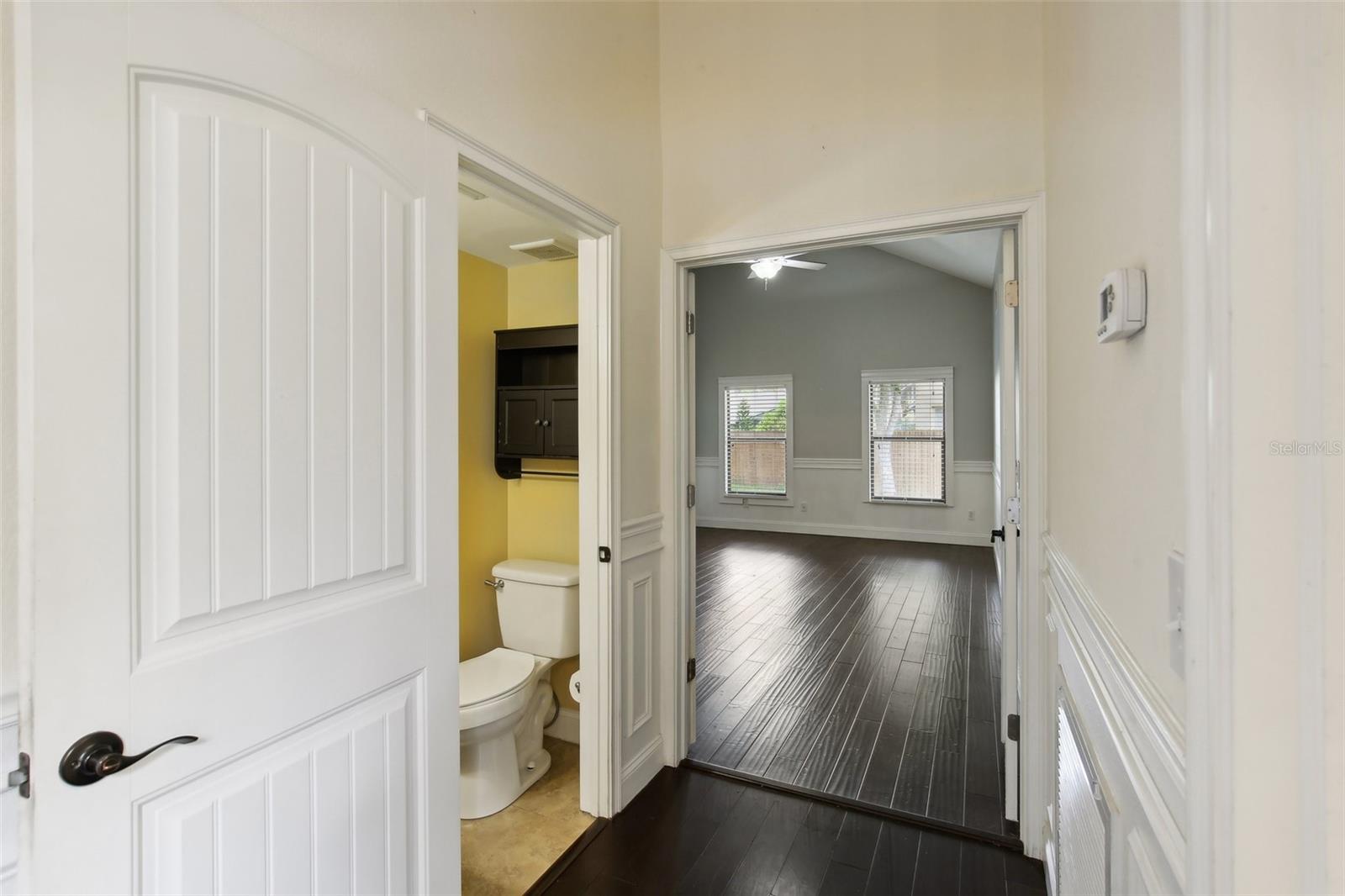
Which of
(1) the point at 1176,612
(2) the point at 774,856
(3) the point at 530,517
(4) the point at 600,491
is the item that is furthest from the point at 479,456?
(1) the point at 1176,612

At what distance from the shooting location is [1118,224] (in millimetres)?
964

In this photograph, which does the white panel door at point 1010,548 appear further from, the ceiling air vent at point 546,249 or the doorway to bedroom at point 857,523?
the ceiling air vent at point 546,249

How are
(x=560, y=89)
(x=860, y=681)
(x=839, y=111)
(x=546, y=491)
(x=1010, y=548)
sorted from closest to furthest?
(x=560, y=89)
(x=1010, y=548)
(x=839, y=111)
(x=546, y=491)
(x=860, y=681)

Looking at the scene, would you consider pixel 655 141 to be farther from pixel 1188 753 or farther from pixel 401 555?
pixel 1188 753

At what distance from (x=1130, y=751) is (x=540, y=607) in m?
2.19

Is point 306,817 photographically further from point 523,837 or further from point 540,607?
point 540,607

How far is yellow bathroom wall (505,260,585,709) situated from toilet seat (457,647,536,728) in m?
0.37

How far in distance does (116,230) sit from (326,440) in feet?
1.39

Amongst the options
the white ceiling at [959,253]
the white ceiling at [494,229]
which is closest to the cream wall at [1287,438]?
the white ceiling at [494,229]

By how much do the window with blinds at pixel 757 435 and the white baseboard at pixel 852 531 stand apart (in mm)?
403

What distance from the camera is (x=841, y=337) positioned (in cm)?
773

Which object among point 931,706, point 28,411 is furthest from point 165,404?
point 931,706

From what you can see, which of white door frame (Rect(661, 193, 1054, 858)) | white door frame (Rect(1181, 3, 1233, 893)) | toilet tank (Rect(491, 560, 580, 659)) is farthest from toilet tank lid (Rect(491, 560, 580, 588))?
white door frame (Rect(1181, 3, 1233, 893))

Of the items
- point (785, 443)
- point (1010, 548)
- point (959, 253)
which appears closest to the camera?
point (1010, 548)
